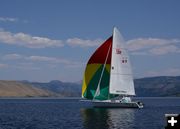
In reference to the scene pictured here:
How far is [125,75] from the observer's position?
90.8 meters

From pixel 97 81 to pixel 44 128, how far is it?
127 feet

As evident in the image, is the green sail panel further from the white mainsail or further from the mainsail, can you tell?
the white mainsail

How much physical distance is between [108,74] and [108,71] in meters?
0.69

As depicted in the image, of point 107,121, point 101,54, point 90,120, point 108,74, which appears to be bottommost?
point 107,121

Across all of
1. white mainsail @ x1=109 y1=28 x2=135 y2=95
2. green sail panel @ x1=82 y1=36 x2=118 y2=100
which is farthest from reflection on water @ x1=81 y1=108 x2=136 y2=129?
white mainsail @ x1=109 y1=28 x2=135 y2=95

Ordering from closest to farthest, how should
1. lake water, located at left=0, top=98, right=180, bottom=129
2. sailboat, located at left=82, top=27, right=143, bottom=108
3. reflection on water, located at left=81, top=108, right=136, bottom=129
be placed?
reflection on water, located at left=81, top=108, right=136, bottom=129 < lake water, located at left=0, top=98, right=180, bottom=129 < sailboat, located at left=82, top=27, right=143, bottom=108

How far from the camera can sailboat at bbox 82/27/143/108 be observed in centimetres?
8962

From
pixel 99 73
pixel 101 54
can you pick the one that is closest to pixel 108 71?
pixel 99 73

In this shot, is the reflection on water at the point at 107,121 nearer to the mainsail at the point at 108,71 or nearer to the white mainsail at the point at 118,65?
the mainsail at the point at 108,71

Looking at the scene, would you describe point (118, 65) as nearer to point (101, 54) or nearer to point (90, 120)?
point (101, 54)

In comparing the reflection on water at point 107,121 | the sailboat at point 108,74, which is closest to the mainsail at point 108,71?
the sailboat at point 108,74

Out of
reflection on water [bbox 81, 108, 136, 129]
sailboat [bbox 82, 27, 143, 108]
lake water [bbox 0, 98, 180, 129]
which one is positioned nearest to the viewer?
reflection on water [bbox 81, 108, 136, 129]

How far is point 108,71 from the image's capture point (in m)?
90.9

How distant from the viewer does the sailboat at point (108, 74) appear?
294 feet
